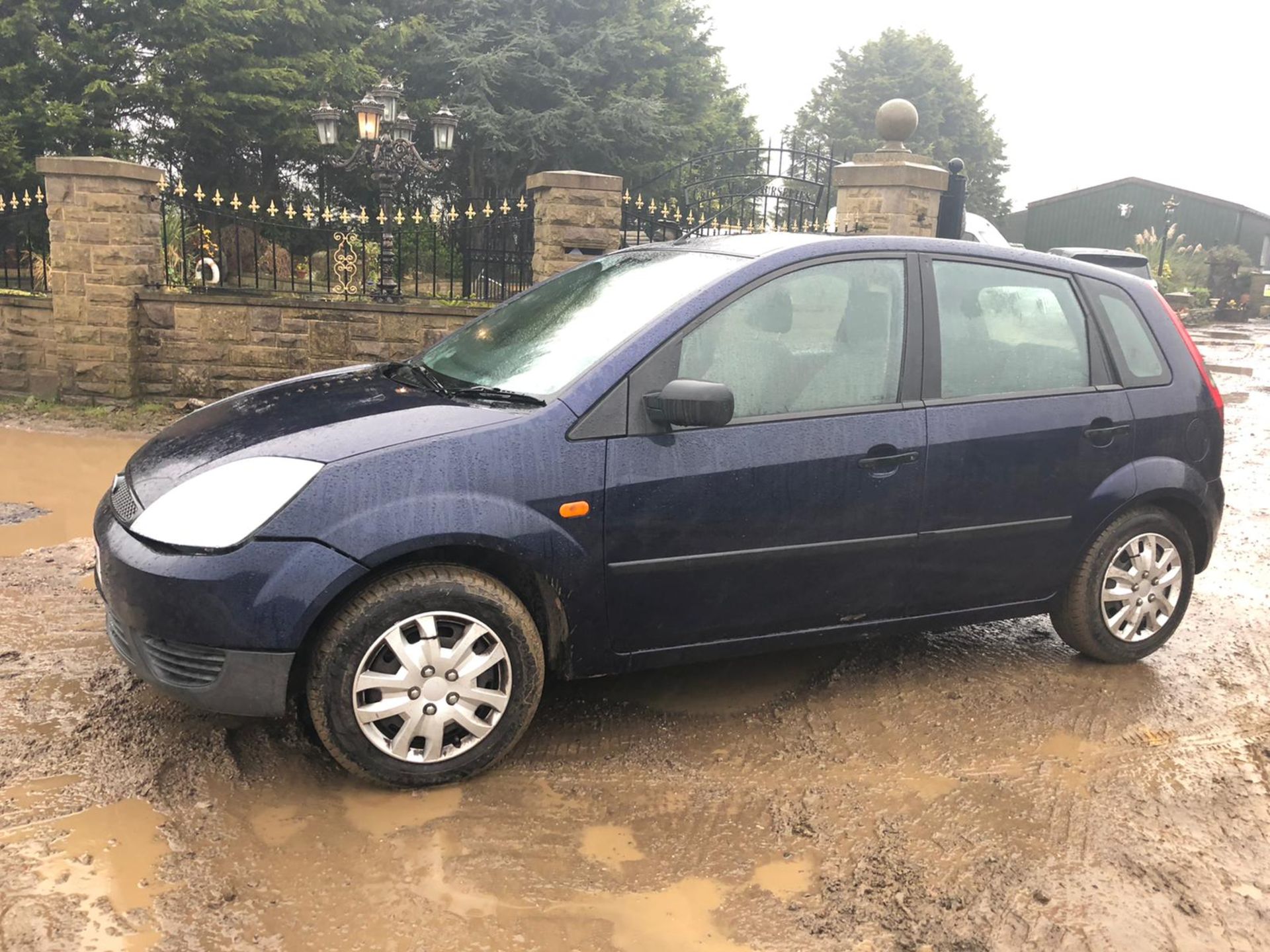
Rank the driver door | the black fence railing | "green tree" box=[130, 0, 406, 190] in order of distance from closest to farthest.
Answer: the driver door < the black fence railing < "green tree" box=[130, 0, 406, 190]

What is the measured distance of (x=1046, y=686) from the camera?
4.23 meters

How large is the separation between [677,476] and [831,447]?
23.9 inches

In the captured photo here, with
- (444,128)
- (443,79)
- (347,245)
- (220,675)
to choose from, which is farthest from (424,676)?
(443,79)

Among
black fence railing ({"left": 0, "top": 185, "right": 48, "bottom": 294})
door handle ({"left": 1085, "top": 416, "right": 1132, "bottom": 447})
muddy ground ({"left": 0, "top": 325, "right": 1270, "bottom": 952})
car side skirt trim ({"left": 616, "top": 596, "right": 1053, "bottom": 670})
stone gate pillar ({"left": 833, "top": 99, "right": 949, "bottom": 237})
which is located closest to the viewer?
muddy ground ({"left": 0, "top": 325, "right": 1270, "bottom": 952})

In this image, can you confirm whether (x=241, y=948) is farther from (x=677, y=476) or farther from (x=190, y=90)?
(x=190, y=90)

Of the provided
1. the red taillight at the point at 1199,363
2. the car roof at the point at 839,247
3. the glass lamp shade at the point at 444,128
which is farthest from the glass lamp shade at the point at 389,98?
the red taillight at the point at 1199,363

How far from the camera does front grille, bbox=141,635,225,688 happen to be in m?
2.99

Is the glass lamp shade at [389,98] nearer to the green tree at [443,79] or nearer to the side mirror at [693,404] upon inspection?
the green tree at [443,79]

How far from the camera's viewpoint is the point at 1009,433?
153 inches

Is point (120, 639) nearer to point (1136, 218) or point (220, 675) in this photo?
point (220, 675)

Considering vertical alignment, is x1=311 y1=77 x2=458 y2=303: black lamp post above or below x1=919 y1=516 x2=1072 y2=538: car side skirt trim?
above

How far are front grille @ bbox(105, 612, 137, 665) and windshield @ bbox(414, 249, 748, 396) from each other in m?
1.37

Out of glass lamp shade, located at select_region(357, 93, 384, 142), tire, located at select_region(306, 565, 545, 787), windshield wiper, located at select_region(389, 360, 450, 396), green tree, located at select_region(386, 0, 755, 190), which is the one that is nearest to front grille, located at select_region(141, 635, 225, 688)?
tire, located at select_region(306, 565, 545, 787)

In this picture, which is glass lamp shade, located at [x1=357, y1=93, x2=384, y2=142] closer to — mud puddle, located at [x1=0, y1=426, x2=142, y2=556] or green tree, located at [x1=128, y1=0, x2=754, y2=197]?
mud puddle, located at [x1=0, y1=426, x2=142, y2=556]
